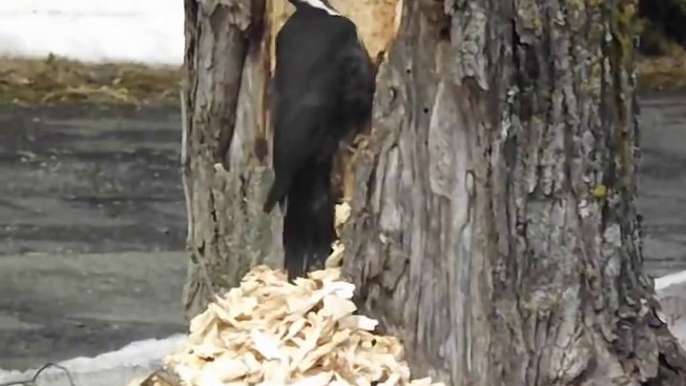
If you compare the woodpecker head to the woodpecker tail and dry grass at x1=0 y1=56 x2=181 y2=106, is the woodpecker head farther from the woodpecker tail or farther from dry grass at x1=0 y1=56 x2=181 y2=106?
dry grass at x1=0 y1=56 x2=181 y2=106

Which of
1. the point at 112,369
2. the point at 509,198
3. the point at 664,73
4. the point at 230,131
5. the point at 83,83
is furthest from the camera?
the point at 664,73

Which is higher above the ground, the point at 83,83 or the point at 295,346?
the point at 295,346

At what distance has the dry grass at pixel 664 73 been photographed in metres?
8.99

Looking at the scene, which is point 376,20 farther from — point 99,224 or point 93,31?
point 93,31

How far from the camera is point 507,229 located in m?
1.79

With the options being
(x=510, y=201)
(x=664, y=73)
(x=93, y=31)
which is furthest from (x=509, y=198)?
(x=664, y=73)

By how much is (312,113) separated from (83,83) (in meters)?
6.19

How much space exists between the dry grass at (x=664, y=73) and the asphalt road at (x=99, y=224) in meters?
1.24

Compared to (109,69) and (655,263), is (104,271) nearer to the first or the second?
(655,263)

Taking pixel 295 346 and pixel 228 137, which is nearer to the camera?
pixel 295 346

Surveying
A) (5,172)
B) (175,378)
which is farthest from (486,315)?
(5,172)

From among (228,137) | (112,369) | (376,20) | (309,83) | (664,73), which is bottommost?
(664,73)

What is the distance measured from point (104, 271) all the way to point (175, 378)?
2.76 m

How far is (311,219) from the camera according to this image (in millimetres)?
2096
